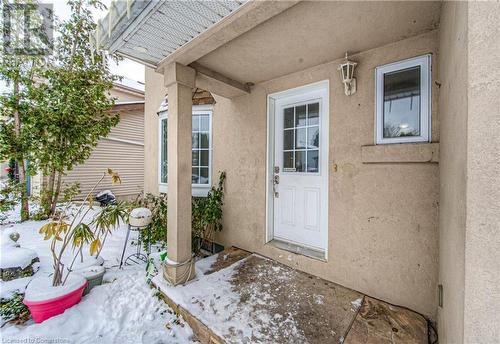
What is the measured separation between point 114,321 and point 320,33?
362cm

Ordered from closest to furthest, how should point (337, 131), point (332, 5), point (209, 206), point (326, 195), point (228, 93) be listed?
point (332, 5) → point (337, 131) → point (326, 195) → point (228, 93) → point (209, 206)

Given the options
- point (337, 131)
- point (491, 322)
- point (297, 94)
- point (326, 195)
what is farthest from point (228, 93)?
point (491, 322)

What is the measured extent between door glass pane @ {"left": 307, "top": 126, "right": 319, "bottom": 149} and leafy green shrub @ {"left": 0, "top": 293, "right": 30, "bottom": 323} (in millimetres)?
3921

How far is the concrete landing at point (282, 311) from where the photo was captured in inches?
72.8

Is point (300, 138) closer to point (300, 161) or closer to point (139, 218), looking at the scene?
point (300, 161)

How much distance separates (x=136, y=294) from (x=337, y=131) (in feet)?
10.5

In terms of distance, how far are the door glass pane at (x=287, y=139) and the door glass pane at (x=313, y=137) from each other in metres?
0.28

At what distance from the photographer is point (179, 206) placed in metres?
2.66

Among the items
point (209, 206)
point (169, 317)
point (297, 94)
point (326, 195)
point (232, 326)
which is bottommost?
point (169, 317)

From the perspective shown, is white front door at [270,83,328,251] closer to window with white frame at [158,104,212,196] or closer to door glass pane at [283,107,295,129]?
door glass pane at [283,107,295,129]

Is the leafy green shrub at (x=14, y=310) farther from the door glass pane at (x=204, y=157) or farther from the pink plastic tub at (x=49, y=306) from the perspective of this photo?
the door glass pane at (x=204, y=157)

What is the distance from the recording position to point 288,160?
130 inches

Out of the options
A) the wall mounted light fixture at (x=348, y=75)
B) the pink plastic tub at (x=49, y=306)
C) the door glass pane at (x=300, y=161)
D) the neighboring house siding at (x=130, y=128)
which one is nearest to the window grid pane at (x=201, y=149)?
the door glass pane at (x=300, y=161)

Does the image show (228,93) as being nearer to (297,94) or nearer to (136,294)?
(297,94)
